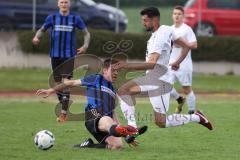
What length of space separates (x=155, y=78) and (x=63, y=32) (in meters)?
3.93

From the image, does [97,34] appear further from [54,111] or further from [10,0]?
[54,111]

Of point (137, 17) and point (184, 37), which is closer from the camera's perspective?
point (184, 37)

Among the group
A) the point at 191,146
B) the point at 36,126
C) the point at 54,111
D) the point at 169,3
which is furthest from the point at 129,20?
the point at 191,146

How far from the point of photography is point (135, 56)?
27.0m

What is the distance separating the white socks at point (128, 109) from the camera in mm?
11797

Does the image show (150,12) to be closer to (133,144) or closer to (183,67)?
(133,144)

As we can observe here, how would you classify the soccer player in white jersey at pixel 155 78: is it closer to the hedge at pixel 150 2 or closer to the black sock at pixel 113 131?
the black sock at pixel 113 131

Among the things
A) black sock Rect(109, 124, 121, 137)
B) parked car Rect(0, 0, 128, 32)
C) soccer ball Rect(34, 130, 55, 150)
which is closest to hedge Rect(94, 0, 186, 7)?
parked car Rect(0, 0, 128, 32)

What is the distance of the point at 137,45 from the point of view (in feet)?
88.4

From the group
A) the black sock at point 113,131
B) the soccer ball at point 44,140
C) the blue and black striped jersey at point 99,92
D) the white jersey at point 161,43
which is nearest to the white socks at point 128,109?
the blue and black striped jersey at point 99,92

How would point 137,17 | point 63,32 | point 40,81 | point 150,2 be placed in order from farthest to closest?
point 150,2
point 137,17
point 40,81
point 63,32

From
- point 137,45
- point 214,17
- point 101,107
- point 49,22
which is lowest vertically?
point 137,45

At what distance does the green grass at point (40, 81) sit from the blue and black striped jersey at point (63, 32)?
7.26 m

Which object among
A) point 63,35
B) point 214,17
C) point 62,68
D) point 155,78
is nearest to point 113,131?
point 155,78
